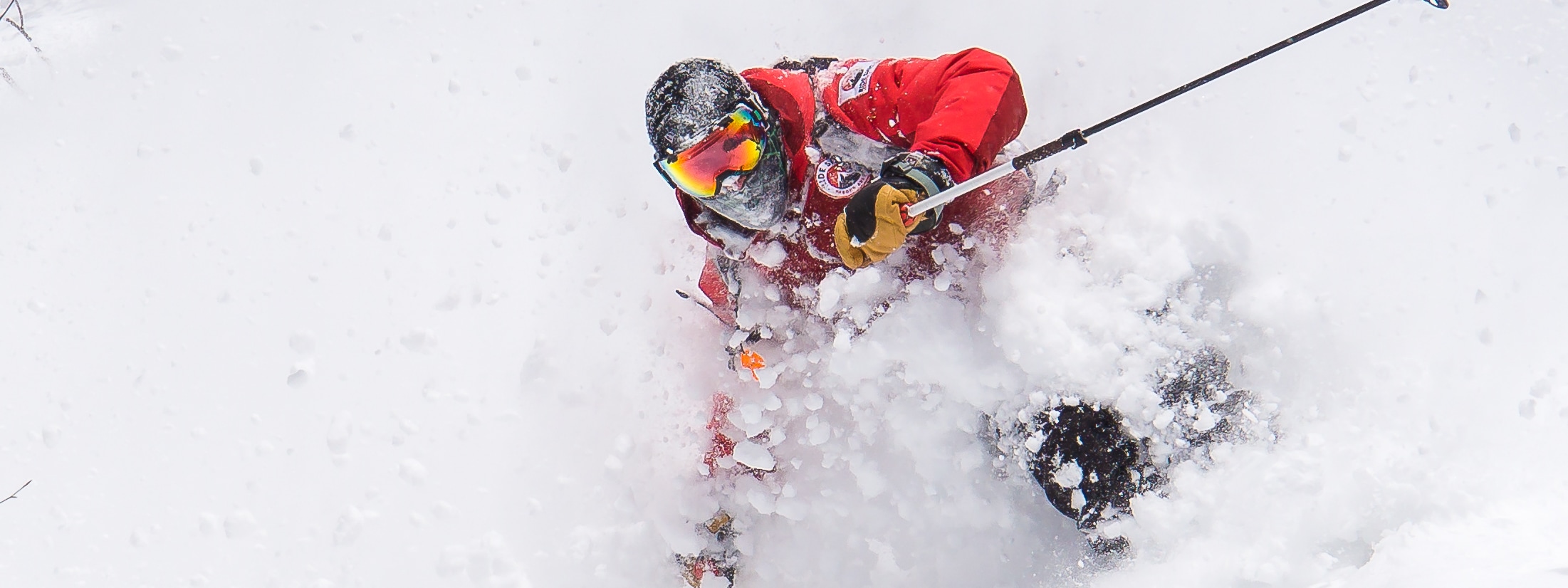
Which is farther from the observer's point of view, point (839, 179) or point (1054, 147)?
point (839, 179)

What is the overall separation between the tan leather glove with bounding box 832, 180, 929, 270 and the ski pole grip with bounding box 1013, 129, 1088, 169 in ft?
0.87

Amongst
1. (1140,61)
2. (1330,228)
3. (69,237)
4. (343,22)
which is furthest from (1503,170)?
(69,237)

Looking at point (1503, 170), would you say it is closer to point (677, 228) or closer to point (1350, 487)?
point (1350, 487)

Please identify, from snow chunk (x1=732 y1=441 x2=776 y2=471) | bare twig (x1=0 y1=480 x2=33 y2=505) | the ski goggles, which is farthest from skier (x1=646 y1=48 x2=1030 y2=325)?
bare twig (x1=0 y1=480 x2=33 y2=505)

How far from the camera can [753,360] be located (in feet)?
9.45

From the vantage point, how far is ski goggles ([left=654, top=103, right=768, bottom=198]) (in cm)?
212

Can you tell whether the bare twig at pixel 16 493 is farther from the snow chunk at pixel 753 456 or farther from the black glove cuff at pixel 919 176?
the black glove cuff at pixel 919 176

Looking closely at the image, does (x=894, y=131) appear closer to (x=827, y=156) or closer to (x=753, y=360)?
(x=827, y=156)

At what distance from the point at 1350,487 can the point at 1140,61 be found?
200cm

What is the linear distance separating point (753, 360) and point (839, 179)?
78cm

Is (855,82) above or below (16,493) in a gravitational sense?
above

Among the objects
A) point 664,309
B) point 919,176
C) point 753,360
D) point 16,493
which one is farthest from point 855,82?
point 16,493

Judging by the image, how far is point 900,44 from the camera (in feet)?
13.5

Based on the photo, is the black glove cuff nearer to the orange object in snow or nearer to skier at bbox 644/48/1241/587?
skier at bbox 644/48/1241/587
